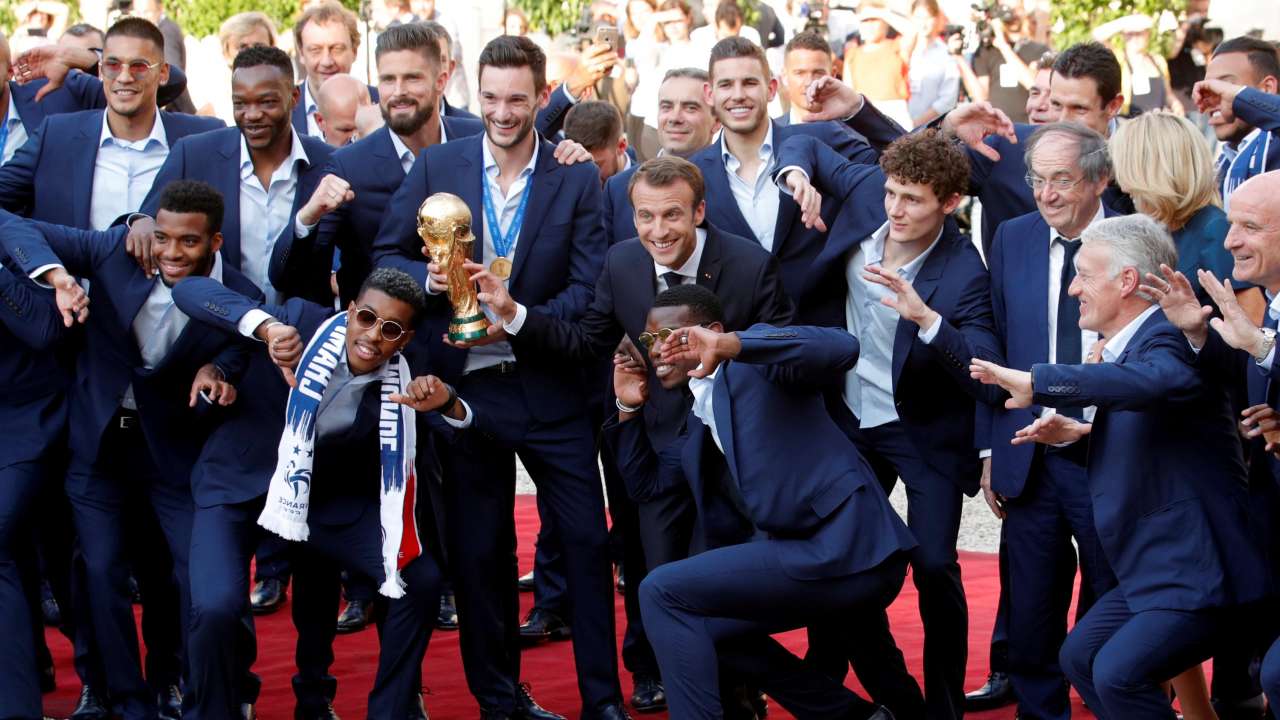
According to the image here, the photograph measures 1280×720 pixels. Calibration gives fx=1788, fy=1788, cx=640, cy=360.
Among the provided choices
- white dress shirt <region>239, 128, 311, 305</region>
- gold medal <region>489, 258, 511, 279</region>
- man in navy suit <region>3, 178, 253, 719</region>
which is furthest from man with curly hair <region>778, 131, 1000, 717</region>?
man in navy suit <region>3, 178, 253, 719</region>

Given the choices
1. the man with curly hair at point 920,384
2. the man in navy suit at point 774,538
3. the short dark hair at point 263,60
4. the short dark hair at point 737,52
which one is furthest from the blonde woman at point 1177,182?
the short dark hair at point 263,60

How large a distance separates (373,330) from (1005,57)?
910cm

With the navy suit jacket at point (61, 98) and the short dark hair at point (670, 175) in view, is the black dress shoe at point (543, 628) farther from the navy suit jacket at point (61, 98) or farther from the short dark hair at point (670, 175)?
the navy suit jacket at point (61, 98)

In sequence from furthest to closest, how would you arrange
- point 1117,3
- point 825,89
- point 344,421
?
point 1117,3 → point 825,89 → point 344,421

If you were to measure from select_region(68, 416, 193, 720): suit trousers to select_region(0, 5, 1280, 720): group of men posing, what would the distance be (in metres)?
0.01

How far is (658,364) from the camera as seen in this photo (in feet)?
18.4

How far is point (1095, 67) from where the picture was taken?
6.54 metres

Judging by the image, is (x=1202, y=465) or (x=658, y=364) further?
(x=658, y=364)

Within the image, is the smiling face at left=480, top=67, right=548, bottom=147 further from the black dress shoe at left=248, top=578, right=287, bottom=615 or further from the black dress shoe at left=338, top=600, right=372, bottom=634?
the black dress shoe at left=248, top=578, right=287, bottom=615

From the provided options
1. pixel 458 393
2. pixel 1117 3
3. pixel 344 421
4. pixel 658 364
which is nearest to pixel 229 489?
pixel 344 421

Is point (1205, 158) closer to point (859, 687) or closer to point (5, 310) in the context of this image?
point (859, 687)

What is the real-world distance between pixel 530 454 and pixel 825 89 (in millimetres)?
1914

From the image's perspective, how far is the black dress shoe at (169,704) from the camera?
655 cm

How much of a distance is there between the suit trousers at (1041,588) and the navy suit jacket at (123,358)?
2.74m
